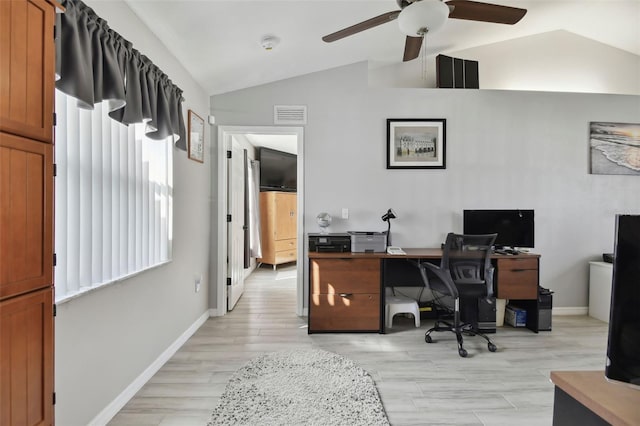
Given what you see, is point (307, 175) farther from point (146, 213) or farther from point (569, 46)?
point (569, 46)

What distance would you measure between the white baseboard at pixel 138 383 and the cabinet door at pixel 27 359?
0.90 metres

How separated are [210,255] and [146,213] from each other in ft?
4.48

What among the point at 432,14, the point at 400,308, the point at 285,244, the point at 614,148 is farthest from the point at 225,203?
the point at 614,148

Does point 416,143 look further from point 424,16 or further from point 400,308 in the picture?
point 424,16

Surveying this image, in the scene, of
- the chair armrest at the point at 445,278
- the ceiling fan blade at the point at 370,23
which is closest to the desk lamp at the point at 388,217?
the chair armrest at the point at 445,278

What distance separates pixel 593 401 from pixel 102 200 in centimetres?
220

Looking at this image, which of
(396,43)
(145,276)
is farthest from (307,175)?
(145,276)

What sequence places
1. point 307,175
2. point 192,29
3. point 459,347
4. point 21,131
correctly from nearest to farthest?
point 21,131 < point 192,29 < point 459,347 < point 307,175

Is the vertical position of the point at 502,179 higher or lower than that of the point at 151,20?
lower

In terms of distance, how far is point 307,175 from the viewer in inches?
141

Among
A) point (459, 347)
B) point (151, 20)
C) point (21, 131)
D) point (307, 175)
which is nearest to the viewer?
point (21, 131)

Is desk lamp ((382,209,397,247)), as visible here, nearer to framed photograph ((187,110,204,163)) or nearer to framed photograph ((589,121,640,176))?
framed photograph ((187,110,204,163))

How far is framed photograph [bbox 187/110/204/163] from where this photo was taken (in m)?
3.04

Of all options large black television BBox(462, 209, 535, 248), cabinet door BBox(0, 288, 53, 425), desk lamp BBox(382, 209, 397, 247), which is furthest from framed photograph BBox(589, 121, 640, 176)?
cabinet door BBox(0, 288, 53, 425)
